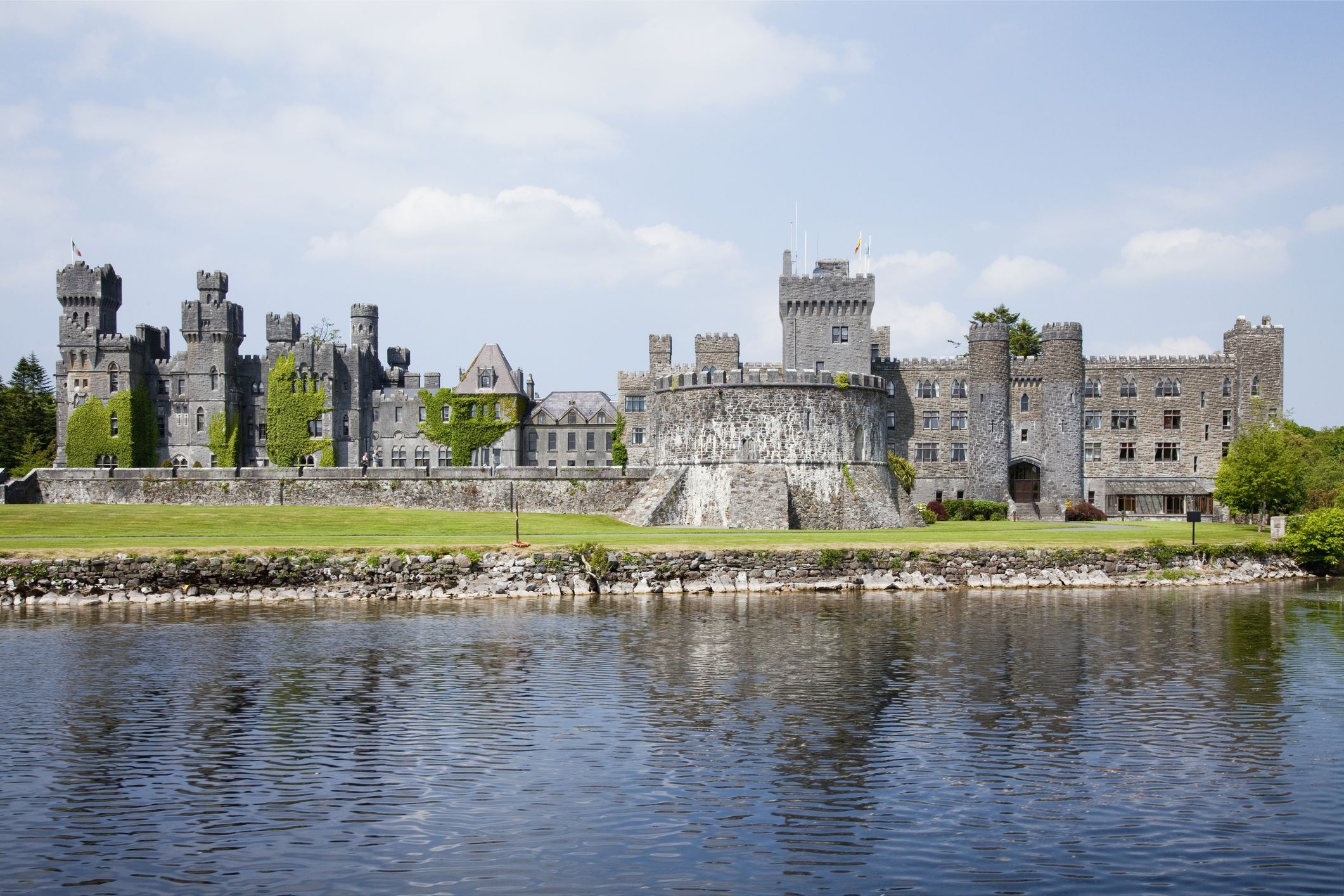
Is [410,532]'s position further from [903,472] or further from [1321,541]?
[1321,541]

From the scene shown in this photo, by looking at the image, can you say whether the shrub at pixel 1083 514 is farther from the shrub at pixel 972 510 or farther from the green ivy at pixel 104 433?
the green ivy at pixel 104 433

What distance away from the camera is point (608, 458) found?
7794 centimetres

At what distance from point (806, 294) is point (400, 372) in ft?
115

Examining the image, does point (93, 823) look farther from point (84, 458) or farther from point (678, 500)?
point (84, 458)

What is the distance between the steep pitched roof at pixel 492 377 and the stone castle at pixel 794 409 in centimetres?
12

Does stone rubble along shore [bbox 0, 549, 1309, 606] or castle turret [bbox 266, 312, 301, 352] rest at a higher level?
castle turret [bbox 266, 312, 301, 352]

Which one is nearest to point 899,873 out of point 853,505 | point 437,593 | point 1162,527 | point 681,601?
point 681,601

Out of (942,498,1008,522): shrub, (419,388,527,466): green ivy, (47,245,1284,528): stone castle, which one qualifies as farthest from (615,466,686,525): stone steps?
(419,388,527,466): green ivy

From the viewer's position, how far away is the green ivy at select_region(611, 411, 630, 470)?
75812 millimetres

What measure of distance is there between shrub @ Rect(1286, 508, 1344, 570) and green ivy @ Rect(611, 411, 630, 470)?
1605 inches

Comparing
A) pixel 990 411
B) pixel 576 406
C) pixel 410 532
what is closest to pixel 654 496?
pixel 410 532

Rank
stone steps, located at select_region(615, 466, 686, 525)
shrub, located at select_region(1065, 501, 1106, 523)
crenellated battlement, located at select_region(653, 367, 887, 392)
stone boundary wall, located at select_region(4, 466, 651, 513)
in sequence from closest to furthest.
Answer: stone steps, located at select_region(615, 466, 686, 525) → crenellated battlement, located at select_region(653, 367, 887, 392) → stone boundary wall, located at select_region(4, 466, 651, 513) → shrub, located at select_region(1065, 501, 1106, 523)

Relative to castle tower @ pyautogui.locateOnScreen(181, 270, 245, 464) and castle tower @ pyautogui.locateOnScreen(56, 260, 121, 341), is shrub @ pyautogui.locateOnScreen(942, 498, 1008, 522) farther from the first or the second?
castle tower @ pyautogui.locateOnScreen(56, 260, 121, 341)

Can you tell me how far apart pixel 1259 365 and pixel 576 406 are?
41.9 meters
